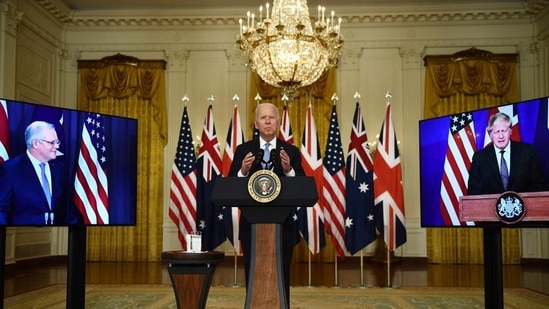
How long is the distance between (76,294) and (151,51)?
335 inches

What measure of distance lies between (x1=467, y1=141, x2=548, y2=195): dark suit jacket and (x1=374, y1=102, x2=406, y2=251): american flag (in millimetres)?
4044

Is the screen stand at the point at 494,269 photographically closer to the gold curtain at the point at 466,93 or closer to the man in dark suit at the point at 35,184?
the man in dark suit at the point at 35,184

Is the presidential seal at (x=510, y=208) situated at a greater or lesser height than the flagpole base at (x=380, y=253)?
greater

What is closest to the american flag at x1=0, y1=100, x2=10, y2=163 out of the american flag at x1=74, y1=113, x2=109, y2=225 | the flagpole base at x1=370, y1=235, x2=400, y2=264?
the american flag at x1=74, y1=113, x2=109, y2=225

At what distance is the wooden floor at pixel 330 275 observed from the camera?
803cm

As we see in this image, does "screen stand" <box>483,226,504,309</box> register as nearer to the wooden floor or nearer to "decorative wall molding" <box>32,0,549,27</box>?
the wooden floor

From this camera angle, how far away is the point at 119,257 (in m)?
11.6

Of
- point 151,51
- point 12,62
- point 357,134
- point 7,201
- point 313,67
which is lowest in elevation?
point 7,201

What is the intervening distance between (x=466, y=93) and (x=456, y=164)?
7920 millimetres

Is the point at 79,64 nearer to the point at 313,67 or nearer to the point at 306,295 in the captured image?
the point at 313,67

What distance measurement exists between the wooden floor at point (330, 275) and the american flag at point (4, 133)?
3.55 m

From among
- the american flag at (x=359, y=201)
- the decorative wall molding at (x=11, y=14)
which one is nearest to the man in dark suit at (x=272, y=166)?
the american flag at (x=359, y=201)

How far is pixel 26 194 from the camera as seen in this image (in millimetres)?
3879

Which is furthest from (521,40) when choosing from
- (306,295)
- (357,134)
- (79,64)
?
(79,64)
